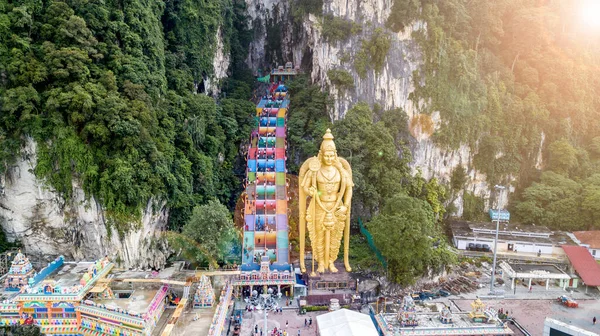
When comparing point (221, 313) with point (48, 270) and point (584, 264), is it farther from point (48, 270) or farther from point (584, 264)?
point (584, 264)

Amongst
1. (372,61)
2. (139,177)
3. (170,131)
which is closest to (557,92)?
(372,61)

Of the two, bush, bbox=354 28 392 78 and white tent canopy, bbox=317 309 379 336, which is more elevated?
bush, bbox=354 28 392 78

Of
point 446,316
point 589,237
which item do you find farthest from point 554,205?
point 446,316

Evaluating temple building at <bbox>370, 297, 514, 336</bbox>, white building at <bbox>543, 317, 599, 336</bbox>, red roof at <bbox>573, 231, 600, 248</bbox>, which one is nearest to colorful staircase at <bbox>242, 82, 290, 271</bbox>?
temple building at <bbox>370, 297, 514, 336</bbox>

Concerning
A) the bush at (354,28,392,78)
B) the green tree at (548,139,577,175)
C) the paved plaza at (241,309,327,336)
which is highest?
the bush at (354,28,392,78)

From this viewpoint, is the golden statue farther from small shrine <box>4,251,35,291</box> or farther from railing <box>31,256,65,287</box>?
small shrine <box>4,251,35,291</box>

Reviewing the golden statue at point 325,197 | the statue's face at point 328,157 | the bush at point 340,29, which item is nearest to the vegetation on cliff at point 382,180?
the golden statue at point 325,197
